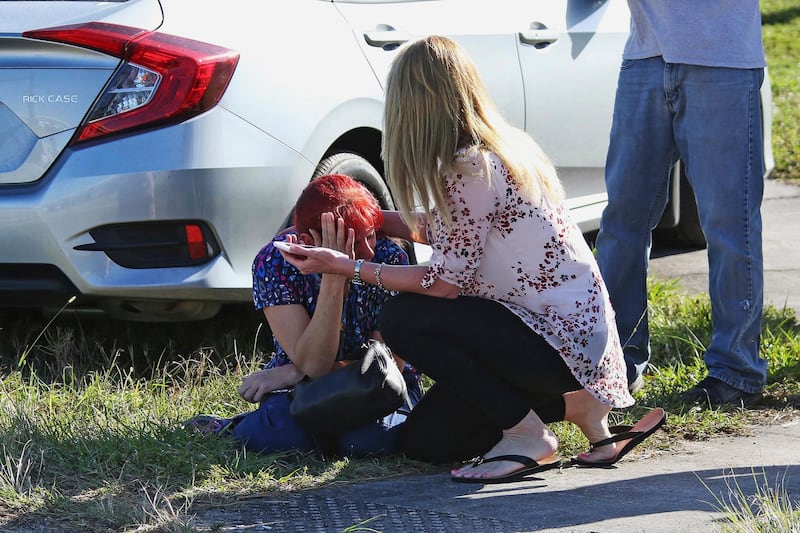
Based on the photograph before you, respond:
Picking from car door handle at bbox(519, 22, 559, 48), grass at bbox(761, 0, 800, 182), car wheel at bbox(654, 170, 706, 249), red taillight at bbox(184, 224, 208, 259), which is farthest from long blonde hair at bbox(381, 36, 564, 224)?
grass at bbox(761, 0, 800, 182)

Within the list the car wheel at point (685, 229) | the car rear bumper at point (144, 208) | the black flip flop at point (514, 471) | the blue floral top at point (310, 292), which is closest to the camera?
the black flip flop at point (514, 471)

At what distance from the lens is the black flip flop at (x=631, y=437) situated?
3367 millimetres

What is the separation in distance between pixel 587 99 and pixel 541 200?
2.00m

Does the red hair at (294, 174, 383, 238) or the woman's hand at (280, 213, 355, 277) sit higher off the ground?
the red hair at (294, 174, 383, 238)

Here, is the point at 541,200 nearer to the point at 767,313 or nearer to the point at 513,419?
the point at 513,419

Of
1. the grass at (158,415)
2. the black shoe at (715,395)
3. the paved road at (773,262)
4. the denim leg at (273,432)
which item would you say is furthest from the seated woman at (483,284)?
the paved road at (773,262)

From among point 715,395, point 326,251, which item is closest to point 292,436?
point 326,251

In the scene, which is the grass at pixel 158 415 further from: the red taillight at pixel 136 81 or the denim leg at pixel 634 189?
the red taillight at pixel 136 81

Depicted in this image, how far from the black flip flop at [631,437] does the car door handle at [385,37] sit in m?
1.66

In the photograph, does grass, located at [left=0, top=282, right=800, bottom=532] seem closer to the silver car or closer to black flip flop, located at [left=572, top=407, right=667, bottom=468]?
black flip flop, located at [left=572, top=407, right=667, bottom=468]

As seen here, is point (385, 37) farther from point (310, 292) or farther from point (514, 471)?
point (514, 471)

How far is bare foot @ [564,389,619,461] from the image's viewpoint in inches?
132

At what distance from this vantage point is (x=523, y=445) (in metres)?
3.25

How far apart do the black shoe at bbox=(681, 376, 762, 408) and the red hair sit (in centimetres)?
124
